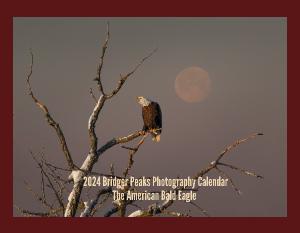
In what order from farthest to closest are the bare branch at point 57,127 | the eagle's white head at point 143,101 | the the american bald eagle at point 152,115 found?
the eagle's white head at point 143,101 → the the american bald eagle at point 152,115 → the bare branch at point 57,127

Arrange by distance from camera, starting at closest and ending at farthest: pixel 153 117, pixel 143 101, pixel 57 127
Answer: pixel 57 127 < pixel 153 117 < pixel 143 101

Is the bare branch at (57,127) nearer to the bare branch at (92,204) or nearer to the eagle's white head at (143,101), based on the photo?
the bare branch at (92,204)

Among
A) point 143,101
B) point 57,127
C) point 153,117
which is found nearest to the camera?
point 57,127

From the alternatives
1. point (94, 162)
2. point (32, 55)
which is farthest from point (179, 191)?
point (32, 55)

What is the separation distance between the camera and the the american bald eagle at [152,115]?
389 inches

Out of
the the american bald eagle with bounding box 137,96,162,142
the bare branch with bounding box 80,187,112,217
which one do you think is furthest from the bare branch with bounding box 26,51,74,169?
the the american bald eagle with bounding box 137,96,162,142

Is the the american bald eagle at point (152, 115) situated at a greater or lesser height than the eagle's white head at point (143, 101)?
lesser

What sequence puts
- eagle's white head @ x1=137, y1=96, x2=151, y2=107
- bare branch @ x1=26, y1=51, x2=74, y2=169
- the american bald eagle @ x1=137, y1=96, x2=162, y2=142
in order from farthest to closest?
eagle's white head @ x1=137, y1=96, x2=151, y2=107 → the american bald eagle @ x1=137, y1=96, x2=162, y2=142 → bare branch @ x1=26, y1=51, x2=74, y2=169

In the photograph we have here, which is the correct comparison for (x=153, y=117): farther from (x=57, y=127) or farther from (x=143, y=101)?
(x=57, y=127)

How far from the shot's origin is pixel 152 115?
10.1 m

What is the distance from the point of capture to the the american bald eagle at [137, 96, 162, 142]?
9891mm

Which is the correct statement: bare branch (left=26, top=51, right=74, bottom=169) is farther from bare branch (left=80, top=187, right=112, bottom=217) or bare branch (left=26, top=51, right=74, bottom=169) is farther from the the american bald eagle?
the the american bald eagle

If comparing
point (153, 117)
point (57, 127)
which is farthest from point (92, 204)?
point (153, 117)

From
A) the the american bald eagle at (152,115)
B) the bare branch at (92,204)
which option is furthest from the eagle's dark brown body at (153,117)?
the bare branch at (92,204)
